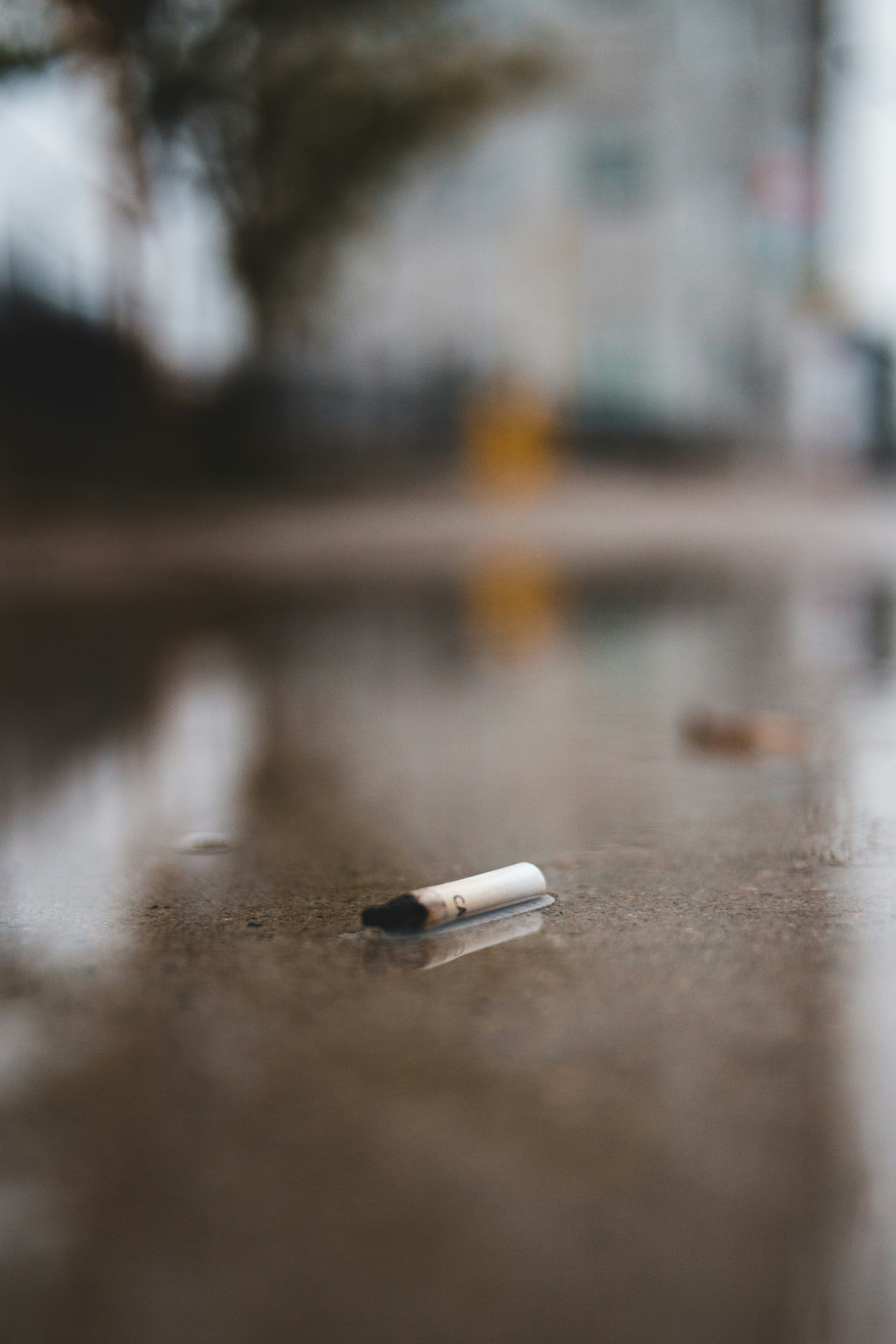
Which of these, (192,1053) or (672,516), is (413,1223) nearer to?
(192,1053)

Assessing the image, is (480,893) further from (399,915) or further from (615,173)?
(615,173)

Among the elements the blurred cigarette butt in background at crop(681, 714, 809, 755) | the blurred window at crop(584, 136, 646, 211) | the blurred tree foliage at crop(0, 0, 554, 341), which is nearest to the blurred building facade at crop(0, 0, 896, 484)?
the blurred window at crop(584, 136, 646, 211)

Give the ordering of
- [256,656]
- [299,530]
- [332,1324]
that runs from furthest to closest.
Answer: [299,530] < [256,656] < [332,1324]

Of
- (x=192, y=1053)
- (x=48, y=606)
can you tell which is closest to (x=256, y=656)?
(x=48, y=606)

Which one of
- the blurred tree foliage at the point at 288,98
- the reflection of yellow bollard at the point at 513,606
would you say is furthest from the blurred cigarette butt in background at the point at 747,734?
the blurred tree foliage at the point at 288,98

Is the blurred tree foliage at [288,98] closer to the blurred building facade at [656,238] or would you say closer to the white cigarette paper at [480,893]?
the blurred building facade at [656,238]

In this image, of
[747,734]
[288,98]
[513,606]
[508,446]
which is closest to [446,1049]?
[747,734]

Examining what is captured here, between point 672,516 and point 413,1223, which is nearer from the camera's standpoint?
point 413,1223
